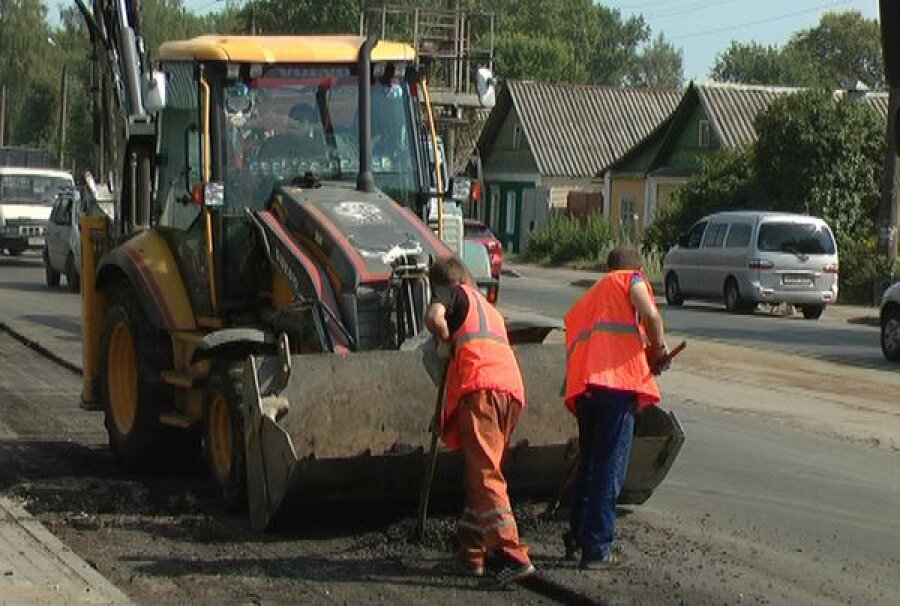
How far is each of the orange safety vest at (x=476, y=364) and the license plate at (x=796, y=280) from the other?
23.6 metres

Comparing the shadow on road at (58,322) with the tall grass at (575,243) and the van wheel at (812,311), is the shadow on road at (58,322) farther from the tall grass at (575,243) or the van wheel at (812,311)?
the tall grass at (575,243)

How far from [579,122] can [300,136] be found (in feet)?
193

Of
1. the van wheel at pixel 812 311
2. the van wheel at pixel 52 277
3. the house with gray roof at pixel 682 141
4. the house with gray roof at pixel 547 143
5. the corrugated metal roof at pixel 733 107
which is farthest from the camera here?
the house with gray roof at pixel 547 143

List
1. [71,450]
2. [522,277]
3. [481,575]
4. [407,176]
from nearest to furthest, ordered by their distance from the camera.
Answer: [481,575], [407,176], [71,450], [522,277]

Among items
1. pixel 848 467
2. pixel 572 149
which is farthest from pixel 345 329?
pixel 572 149

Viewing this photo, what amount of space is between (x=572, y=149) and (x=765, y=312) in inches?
1407

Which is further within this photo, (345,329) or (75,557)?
(345,329)

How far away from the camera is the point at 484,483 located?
324 inches

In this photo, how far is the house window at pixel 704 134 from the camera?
57.3 metres

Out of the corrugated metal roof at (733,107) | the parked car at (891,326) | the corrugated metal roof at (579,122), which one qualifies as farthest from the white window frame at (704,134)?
the parked car at (891,326)

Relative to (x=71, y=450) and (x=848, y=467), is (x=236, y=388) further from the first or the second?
(x=848, y=467)

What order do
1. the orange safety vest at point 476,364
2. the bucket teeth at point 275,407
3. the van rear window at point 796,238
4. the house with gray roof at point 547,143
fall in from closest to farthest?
the orange safety vest at point 476,364 < the bucket teeth at point 275,407 < the van rear window at point 796,238 < the house with gray roof at point 547,143

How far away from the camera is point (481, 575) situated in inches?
324

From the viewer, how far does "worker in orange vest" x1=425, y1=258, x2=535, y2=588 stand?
8.17 metres
